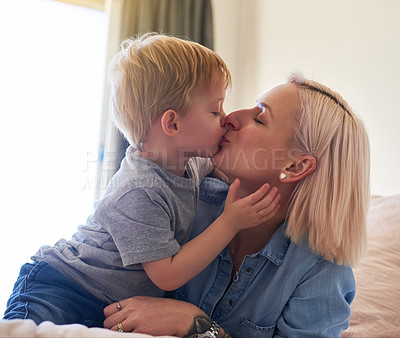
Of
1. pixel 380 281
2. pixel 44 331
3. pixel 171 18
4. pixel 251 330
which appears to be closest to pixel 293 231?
pixel 251 330

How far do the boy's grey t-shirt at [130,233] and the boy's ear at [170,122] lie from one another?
11 centimetres

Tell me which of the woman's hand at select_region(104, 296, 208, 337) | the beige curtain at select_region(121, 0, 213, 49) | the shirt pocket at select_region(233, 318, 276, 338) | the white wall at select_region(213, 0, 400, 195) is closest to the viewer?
the woman's hand at select_region(104, 296, 208, 337)

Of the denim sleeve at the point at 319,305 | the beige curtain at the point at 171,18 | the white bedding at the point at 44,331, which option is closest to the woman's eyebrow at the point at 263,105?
the denim sleeve at the point at 319,305

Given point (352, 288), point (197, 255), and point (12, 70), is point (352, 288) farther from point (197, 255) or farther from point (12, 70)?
point (12, 70)

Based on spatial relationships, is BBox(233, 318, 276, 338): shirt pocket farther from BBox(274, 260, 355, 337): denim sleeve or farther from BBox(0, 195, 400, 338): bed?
BBox(0, 195, 400, 338): bed

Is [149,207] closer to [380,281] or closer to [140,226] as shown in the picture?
[140,226]

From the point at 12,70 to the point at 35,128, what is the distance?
0.46m

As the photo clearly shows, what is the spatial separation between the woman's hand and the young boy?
0.05 m

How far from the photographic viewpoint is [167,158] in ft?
3.90

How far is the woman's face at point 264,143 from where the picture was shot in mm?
1114

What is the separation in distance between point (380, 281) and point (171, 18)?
2.69m

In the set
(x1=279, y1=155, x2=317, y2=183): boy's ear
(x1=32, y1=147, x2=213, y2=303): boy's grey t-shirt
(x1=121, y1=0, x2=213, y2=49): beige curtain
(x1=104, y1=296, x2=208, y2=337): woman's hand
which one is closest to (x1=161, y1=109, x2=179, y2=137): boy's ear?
(x1=32, y1=147, x2=213, y2=303): boy's grey t-shirt

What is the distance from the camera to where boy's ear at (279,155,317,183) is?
3.60 feet

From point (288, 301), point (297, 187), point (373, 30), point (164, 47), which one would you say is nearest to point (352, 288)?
point (288, 301)
